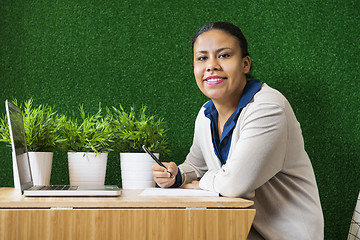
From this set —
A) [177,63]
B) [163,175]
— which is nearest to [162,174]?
A: [163,175]

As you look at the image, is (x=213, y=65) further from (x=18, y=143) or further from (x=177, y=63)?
(x=18, y=143)

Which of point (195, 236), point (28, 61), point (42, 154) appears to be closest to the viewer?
point (195, 236)

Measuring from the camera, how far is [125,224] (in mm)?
1140

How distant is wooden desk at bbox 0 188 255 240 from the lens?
1.11 meters

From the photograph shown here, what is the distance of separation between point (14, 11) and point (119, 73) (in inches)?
27.1

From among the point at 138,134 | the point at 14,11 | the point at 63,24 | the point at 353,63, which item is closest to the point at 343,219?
the point at 353,63

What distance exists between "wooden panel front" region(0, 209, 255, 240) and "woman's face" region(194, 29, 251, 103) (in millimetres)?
662

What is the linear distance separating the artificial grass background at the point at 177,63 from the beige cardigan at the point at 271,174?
0.73 meters

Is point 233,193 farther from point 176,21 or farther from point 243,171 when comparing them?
point 176,21

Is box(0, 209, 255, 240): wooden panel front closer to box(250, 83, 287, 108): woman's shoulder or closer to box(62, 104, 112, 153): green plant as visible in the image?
box(250, 83, 287, 108): woman's shoulder

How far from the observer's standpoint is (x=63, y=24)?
230 centimetres

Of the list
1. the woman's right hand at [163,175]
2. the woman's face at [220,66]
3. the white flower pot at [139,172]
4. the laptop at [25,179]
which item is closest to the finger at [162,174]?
the woman's right hand at [163,175]

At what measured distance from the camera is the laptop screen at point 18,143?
1353 millimetres

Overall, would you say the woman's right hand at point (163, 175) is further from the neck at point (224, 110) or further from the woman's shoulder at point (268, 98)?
the woman's shoulder at point (268, 98)
